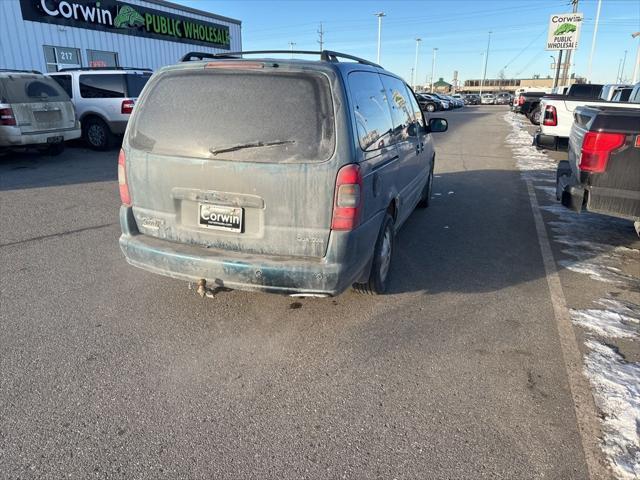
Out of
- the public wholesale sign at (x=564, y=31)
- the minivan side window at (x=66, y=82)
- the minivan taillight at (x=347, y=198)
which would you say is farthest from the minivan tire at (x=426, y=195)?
the public wholesale sign at (x=564, y=31)

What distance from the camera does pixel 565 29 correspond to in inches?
1441

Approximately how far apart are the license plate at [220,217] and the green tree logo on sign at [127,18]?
1970cm

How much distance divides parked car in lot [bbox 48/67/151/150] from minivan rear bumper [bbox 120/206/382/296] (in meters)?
9.53

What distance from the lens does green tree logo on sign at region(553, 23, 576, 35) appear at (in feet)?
119

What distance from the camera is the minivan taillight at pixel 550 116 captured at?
1064 cm

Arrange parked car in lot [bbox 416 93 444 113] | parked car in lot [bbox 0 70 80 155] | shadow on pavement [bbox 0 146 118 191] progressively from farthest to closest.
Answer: parked car in lot [bbox 416 93 444 113]
parked car in lot [bbox 0 70 80 155]
shadow on pavement [bbox 0 146 118 191]

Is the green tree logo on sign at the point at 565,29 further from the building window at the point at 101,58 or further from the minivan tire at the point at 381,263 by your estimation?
the minivan tire at the point at 381,263

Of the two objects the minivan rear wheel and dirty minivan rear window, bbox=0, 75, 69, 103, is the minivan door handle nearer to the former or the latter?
the minivan rear wheel

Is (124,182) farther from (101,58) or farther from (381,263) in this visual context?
(101,58)

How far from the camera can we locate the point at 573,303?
3.98 meters

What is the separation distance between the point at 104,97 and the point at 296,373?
11.2 metres

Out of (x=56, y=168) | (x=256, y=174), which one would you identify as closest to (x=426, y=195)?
(x=256, y=174)

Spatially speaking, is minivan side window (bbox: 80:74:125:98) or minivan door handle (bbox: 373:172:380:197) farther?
minivan side window (bbox: 80:74:125:98)

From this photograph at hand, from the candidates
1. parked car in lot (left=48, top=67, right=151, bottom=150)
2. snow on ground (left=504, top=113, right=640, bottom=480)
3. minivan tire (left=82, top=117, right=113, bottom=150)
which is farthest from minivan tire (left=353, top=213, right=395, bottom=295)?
minivan tire (left=82, top=117, right=113, bottom=150)
